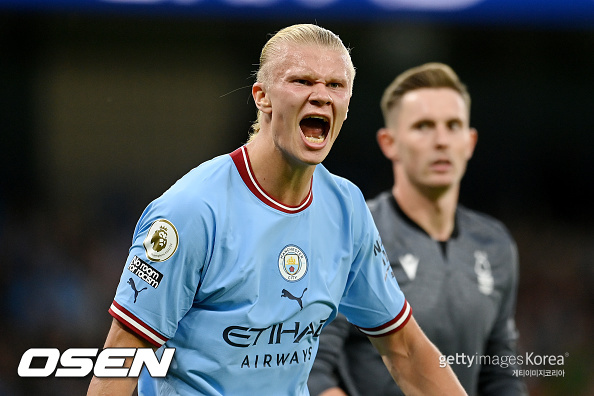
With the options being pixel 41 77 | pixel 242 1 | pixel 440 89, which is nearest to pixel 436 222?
pixel 440 89

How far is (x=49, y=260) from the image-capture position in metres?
8.98

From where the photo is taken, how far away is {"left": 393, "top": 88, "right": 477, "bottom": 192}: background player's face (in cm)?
426

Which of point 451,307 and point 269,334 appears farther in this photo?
point 451,307

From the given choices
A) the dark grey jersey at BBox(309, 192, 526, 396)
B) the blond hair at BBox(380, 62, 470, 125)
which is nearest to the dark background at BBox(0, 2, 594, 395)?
the blond hair at BBox(380, 62, 470, 125)

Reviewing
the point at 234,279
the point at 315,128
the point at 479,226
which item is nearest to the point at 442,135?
the point at 479,226

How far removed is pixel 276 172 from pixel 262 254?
0.83 ft

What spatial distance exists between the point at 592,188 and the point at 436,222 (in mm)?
7482

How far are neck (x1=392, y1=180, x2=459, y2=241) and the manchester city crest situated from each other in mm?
1785

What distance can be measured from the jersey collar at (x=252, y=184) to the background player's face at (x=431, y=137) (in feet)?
5.73

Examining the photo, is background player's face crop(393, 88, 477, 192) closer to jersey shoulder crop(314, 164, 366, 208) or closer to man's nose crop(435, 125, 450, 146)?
man's nose crop(435, 125, 450, 146)

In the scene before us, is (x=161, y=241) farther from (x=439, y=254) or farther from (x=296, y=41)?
(x=439, y=254)

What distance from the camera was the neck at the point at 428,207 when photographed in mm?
4281

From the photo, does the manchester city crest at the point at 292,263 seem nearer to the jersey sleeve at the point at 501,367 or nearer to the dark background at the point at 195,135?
the jersey sleeve at the point at 501,367

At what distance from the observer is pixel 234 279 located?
239 centimetres
